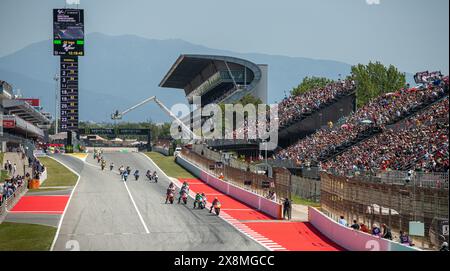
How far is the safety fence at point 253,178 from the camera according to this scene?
4856cm

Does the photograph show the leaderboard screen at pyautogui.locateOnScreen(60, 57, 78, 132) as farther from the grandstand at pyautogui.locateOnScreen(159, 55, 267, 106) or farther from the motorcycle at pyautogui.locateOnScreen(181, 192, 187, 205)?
the motorcycle at pyautogui.locateOnScreen(181, 192, 187, 205)

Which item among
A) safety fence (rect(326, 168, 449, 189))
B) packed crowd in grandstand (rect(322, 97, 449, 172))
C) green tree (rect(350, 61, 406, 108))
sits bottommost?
safety fence (rect(326, 168, 449, 189))

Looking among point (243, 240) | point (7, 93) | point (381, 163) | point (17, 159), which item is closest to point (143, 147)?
point (7, 93)

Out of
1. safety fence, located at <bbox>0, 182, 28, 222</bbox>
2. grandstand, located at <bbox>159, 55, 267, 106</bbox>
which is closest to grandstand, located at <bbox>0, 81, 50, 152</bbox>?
safety fence, located at <bbox>0, 182, 28, 222</bbox>

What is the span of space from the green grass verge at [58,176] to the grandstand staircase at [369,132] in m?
23.4

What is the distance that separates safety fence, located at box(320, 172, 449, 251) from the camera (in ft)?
87.0

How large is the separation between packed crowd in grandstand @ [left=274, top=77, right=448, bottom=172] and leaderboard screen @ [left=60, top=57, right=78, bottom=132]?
3410cm

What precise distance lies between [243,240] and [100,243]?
265 inches

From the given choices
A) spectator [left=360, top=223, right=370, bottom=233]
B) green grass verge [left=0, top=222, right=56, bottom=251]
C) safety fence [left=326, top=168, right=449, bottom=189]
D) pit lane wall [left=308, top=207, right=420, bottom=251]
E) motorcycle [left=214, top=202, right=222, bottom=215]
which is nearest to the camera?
pit lane wall [left=308, top=207, right=420, bottom=251]

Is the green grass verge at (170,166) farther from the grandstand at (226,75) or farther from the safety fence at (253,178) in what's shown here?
the grandstand at (226,75)

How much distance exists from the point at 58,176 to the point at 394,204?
1860 inches

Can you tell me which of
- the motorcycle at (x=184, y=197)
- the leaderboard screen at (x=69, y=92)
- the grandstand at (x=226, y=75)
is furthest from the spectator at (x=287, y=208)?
the grandstand at (x=226, y=75)

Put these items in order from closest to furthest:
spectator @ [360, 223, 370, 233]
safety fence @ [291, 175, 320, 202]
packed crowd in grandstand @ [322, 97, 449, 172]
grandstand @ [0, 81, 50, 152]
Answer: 1. spectator @ [360, 223, 370, 233]
2. packed crowd in grandstand @ [322, 97, 449, 172]
3. safety fence @ [291, 175, 320, 202]
4. grandstand @ [0, 81, 50, 152]
